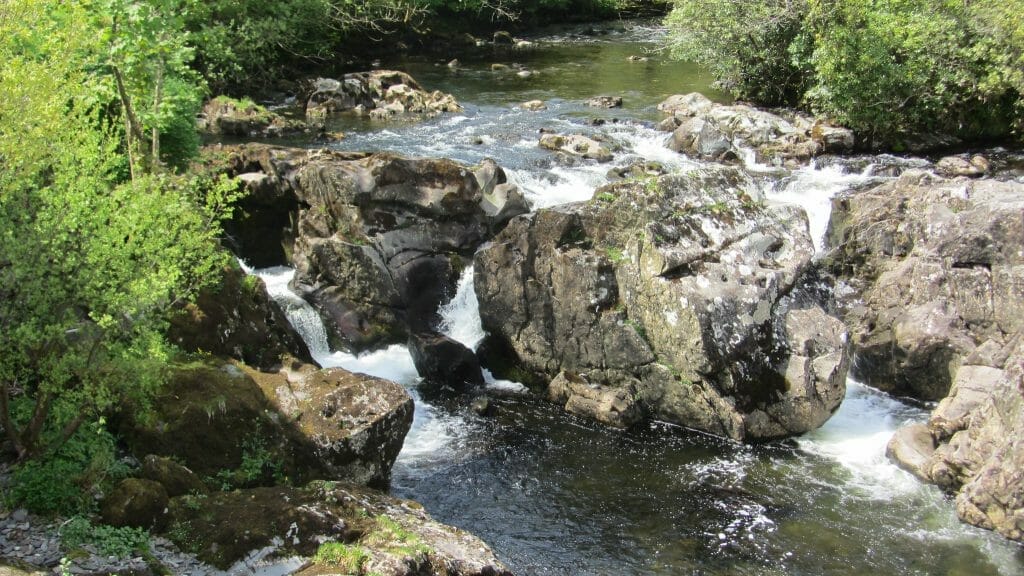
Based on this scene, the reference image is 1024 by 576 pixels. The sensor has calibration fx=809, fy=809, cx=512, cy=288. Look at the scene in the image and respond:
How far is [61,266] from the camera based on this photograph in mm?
Answer: 10109

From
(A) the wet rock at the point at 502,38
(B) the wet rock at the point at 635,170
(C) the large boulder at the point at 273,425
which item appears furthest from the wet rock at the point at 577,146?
(A) the wet rock at the point at 502,38

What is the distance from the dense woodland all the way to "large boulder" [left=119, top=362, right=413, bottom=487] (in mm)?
719

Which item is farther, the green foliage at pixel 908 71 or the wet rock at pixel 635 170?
the green foliage at pixel 908 71

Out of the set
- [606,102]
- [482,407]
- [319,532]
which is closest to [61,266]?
[319,532]

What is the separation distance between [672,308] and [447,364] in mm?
5633

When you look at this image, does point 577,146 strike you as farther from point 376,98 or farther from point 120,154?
point 120,154

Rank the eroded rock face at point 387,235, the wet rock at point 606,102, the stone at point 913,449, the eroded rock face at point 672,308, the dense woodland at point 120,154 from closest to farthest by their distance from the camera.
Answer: the dense woodland at point 120,154, the stone at point 913,449, the eroded rock face at point 672,308, the eroded rock face at point 387,235, the wet rock at point 606,102

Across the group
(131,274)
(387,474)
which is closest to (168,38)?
(131,274)

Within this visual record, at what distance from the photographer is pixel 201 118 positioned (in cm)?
3164

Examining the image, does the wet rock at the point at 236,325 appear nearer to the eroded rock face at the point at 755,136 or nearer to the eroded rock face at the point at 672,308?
the eroded rock face at the point at 672,308

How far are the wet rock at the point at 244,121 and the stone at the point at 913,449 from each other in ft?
79.0

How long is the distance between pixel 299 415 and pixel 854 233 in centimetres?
1462

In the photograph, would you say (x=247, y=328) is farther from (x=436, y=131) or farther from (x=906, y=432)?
(x=436, y=131)

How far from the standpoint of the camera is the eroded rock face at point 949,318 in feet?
46.3
